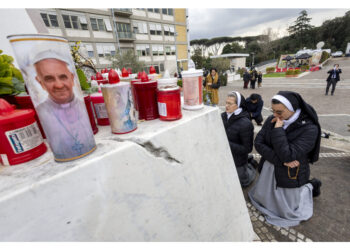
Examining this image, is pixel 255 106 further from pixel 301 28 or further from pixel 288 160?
pixel 301 28

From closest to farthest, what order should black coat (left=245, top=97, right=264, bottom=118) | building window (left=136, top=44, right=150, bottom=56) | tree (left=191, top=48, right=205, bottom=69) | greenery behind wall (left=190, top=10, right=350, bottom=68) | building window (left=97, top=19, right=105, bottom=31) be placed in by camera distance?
black coat (left=245, top=97, right=264, bottom=118) → building window (left=97, top=19, right=105, bottom=31) → building window (left=136, top=44, right=150, bottom=56) → tree (left=191, top=48, right=205, bottom=69) → greenery behind wall (left=190, top=10, right=350, bottom=68)

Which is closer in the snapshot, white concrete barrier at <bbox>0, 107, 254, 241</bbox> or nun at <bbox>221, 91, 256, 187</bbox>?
white concrete barrier at <bbox>0, 107, 254, 241</bbox>

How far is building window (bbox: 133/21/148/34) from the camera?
20.4m

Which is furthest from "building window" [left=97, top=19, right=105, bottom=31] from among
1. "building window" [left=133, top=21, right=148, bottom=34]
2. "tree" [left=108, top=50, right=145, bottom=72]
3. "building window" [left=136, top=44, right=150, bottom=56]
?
"tree" [left=108, top=50, right=145, bottom=72]

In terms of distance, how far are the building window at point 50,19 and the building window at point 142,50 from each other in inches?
346

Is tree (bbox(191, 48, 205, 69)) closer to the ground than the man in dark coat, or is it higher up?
higher up

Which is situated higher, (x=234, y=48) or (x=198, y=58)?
(x=234, y=48)

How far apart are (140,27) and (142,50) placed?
2.81 metres

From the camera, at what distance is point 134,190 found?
0.99 metres

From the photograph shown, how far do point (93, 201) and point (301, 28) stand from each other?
2605 inches

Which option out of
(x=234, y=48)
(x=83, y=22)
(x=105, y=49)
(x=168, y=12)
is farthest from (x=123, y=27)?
(x=234, y=48)

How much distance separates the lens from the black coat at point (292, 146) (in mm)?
1753

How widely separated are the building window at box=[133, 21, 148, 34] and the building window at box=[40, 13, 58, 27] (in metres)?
8.60

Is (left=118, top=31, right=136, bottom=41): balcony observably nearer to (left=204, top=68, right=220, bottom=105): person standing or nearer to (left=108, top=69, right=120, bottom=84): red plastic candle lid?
(left=204, top=68, right=220, bottom=105): person standing
